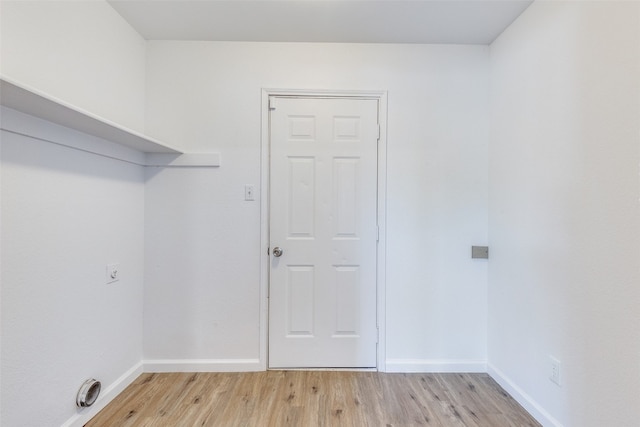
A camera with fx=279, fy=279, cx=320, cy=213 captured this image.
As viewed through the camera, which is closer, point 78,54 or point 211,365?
point 78,54

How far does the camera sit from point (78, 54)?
4.97 feet

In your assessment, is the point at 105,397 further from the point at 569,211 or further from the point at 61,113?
the point at 569,211

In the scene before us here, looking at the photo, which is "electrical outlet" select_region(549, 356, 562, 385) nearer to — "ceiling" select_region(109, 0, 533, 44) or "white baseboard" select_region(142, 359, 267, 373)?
"white baseboard" select_region(142, 359, 267, 373)

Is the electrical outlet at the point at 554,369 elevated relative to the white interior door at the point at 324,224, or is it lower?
lower

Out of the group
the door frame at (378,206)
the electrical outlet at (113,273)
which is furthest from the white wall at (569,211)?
the electrical outlet at (113,273)

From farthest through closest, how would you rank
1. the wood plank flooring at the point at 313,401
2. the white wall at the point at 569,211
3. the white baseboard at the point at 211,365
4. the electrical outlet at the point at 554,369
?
the white baseboard at the point at 211,365 < the wood plank flooring at the point at 313,401 < the electrical outlet at the point at 554,369 < the white wall at the point at 569,211

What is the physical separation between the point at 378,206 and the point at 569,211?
1.07 meters

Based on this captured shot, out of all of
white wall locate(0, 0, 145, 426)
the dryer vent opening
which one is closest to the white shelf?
white wall locate(0, 0, 145, 426)

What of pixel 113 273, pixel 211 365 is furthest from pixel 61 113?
pixel 211 365

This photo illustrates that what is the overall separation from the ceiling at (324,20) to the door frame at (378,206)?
38 cm

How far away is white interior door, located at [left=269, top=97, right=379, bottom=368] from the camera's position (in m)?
2.09

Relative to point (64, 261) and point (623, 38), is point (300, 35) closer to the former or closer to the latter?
point (623, 38)

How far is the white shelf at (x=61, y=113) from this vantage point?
→ 982 millimetres

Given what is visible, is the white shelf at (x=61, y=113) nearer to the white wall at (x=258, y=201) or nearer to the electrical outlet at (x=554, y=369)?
the white wall at (x=258, y=201)
